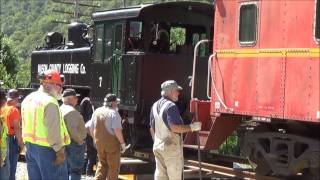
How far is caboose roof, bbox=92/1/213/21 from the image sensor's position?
1173 centimetres

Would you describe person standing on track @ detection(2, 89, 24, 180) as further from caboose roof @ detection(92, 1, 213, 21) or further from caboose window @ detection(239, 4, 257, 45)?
caboose window @ detection(239, 4, 257, 45)

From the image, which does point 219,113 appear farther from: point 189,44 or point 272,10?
point 189,44

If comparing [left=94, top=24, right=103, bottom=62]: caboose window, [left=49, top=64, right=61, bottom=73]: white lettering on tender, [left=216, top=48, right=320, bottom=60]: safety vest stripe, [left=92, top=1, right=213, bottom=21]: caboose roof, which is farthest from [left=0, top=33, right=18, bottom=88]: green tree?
[left=216, top=48, right=320, bottom=60]: safety vest stripe

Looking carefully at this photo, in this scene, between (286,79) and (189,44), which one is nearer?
(286,79)

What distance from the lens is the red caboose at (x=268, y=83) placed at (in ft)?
25.1

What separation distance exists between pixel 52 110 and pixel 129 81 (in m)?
5.05

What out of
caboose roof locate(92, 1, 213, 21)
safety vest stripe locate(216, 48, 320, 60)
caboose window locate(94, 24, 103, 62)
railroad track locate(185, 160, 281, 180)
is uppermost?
caboose roof locate(92, 1, 213, 21)

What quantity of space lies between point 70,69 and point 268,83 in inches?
288

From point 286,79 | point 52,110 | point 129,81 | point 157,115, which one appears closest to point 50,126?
point 52,110

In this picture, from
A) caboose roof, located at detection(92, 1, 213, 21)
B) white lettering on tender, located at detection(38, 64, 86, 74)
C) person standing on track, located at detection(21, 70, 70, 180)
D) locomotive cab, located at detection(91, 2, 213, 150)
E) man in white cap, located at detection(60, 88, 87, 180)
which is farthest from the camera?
white lettering on tender, located at detection(38, 64, 86, 74)

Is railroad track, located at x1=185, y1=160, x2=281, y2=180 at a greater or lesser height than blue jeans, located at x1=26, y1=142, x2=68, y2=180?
lesser

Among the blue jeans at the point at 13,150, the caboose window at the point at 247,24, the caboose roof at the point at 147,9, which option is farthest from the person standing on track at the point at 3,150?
the caboose roof at the point at 147,9

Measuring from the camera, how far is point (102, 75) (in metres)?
12.6

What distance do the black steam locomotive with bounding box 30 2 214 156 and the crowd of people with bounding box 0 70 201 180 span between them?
125 centimetres
